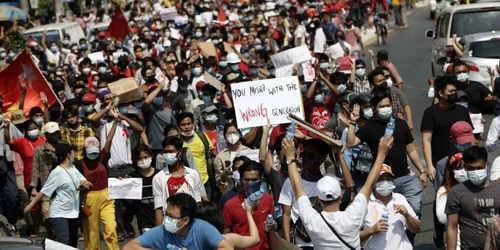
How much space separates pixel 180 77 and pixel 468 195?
10.3 meters

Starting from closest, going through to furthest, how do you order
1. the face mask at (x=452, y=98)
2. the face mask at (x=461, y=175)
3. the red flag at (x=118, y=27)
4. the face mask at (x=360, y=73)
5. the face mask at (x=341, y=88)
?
1. the face mask at (x=461, y=175)
2. the face mask at (x=452, y=98)
3. the face mask at (x=341, y=88)
4. the face mask at (x=360, y=73)
5. the red flag at (x=118, y=27)

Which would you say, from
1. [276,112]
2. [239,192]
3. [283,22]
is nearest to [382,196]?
[239,192]

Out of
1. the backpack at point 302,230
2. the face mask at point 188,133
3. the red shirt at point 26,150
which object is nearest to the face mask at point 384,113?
the backpack at point 302,230

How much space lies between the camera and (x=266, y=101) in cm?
1221

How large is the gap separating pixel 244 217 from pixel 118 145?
530 cm

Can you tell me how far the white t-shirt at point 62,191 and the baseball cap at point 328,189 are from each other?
462cm

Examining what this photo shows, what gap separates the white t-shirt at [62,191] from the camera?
11961 millimetres

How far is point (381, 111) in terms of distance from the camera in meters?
10.7

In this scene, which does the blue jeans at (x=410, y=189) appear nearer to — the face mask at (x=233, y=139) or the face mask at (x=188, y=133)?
the face mask at (x=233, y=139)

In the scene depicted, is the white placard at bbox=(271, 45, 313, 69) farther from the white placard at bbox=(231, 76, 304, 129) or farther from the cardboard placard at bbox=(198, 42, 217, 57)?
the white placard at bbox=(231, 76, 304, 129)

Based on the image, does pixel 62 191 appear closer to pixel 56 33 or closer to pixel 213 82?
pixel 213 82

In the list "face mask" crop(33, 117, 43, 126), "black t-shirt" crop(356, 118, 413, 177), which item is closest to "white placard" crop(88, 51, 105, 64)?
"face mask" crop(33, 117, 43, 126)

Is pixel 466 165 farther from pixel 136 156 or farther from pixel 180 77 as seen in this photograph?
pixel 180 77

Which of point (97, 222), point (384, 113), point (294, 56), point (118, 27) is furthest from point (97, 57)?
point (384, 113)
